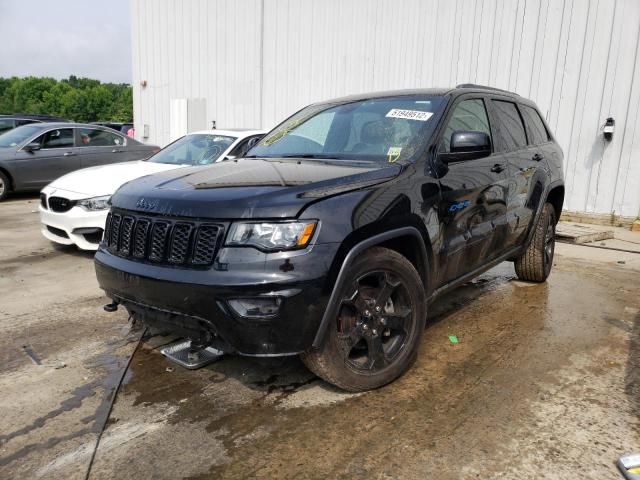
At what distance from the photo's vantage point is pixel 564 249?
731 centimetres

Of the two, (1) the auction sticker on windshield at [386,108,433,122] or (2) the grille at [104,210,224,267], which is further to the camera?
(1) the auction sticker on windshield at [386,108,433,122]

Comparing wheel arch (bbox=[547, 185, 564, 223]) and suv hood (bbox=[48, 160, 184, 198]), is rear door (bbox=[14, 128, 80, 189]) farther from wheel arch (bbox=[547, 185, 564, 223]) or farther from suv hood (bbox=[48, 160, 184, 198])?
wheel arch (bbox=[547, 185, 564, 223])

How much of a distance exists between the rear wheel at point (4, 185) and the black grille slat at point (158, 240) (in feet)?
30.0

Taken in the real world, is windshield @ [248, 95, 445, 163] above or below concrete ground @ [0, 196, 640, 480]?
above

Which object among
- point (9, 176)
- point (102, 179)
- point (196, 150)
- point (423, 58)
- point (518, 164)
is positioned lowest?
point (9, 176)

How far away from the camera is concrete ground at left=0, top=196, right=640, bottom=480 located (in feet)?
8.01

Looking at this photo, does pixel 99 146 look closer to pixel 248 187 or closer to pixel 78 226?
pixel 78 226

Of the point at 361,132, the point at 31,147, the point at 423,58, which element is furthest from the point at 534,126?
the point at 31,147

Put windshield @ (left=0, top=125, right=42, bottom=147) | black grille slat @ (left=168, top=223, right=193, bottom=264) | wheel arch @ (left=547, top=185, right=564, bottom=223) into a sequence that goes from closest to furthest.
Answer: black grille slat @ (left=168, top=223, right=193, bottom=264), wheel arch @ (left=547, top=185, right=564, bottom=223), windshield @ (left=0, top=125, right=42, bottom=147)

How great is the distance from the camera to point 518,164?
439 centimetres

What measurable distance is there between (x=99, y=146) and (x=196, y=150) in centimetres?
476

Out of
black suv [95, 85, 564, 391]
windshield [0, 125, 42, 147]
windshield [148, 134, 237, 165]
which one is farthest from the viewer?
windshield [0, 125, 42, 147]

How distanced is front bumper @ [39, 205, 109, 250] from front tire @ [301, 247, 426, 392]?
12.5 ft

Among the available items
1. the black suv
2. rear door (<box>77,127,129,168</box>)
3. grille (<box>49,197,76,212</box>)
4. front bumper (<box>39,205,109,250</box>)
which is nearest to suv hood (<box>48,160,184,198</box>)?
grille (<box>49,197,76,212</box>)
